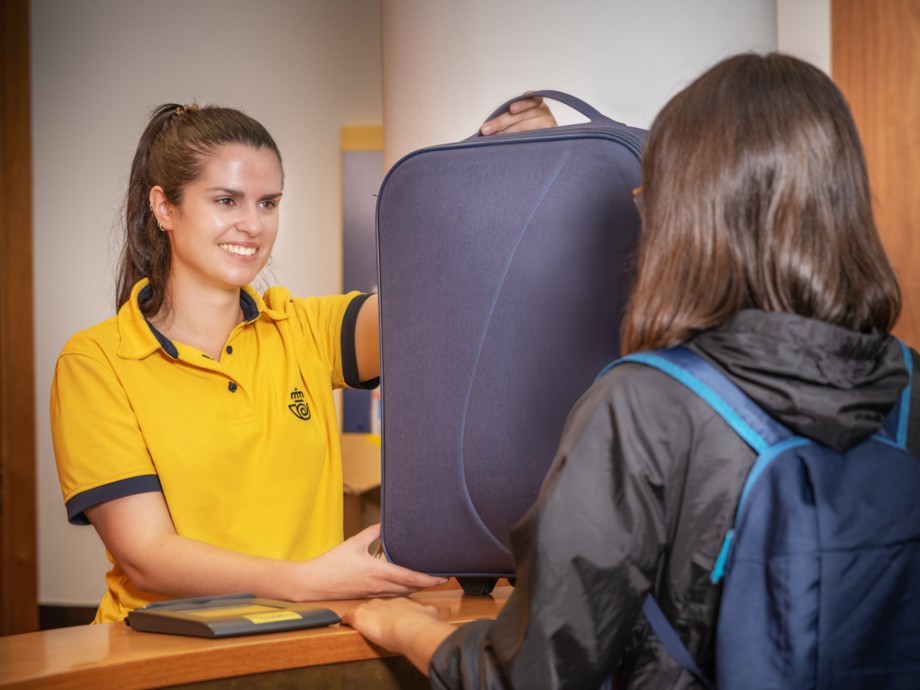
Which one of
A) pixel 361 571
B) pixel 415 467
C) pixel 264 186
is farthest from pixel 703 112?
pixel 264 186

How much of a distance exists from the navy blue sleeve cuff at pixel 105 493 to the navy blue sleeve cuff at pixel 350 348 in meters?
0.46

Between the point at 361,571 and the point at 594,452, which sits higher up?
the point at 594,452

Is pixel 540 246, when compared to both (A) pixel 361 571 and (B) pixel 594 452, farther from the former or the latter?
(A) pixel 361 571

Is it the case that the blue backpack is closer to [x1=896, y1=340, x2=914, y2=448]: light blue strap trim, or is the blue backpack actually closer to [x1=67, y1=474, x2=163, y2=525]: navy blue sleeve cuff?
[x1=896, y1=340, x2=914, y2=448]: light blue strap trim

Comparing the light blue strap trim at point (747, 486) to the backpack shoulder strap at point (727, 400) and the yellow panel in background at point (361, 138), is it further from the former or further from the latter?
the yellow panel in background at point (361, 138)

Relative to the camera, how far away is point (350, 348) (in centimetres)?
191

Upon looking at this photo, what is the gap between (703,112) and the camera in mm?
893

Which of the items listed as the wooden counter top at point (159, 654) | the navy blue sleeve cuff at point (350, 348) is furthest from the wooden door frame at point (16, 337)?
the wooden counter top at point (159, 654)

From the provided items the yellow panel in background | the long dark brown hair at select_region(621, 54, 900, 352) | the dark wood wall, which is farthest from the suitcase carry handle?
the yellow panel in background

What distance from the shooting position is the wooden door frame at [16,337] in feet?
13.5

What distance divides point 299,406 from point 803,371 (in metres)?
1.12

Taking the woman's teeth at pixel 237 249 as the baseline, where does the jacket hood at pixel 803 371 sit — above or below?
below

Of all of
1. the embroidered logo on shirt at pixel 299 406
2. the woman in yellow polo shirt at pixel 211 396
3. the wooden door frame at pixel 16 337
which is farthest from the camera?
the wooden door frame at pixel 16 337

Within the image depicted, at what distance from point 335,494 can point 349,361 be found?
25 cm
